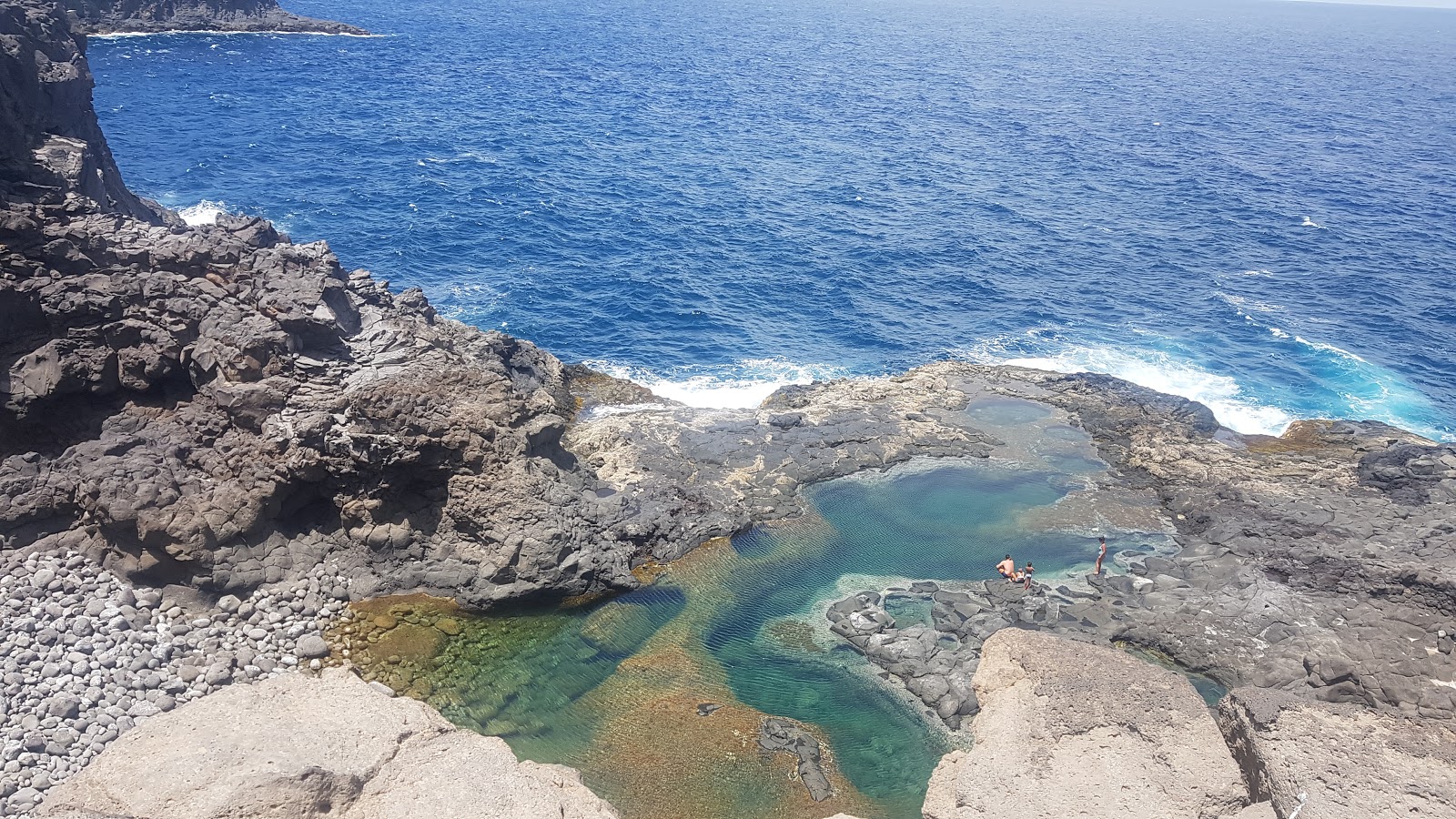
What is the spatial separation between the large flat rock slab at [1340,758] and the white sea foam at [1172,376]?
1223 inches

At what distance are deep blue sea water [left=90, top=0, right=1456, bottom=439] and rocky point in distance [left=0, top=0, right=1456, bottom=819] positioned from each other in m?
16.2

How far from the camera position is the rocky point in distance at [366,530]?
23688 millimetres

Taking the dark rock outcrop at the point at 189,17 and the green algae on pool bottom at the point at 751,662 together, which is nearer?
the green algae on pool bottom at the point at 751,662

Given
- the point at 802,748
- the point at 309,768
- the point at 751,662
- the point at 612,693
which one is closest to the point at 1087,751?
the point at 802,748

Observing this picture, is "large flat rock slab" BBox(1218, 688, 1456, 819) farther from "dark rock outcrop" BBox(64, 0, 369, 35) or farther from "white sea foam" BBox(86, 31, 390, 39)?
"white sea foam" BBox(86, 31, 390, 39)

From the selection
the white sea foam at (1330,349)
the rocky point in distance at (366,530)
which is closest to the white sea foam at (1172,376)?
the white sea foam at (1330,349)

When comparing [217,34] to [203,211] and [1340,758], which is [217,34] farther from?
[1340,758]

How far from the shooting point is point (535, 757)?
25.2 metres

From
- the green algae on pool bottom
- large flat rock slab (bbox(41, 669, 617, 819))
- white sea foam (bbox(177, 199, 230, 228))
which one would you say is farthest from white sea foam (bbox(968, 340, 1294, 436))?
white sea foam (bbox(177, 199, 230, 228))

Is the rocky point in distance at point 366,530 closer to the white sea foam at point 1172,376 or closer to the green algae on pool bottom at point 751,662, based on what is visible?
the green algae on pool bottom at point 751,662

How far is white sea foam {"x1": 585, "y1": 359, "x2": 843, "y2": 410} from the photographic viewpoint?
1978 inches

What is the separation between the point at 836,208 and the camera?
79500 millimetres

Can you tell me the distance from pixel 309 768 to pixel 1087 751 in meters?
17.0

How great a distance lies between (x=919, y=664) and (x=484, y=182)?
2487 inches
